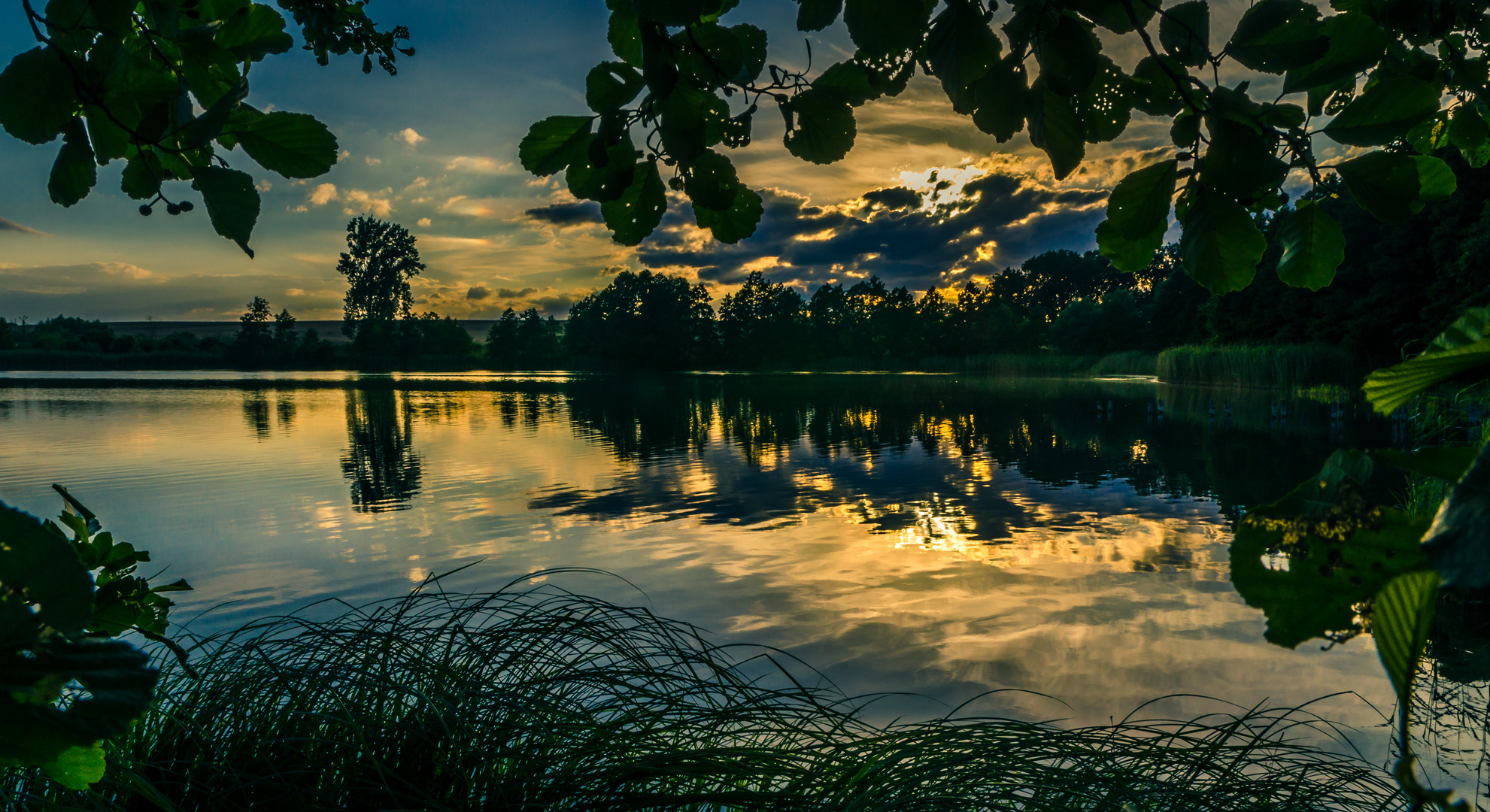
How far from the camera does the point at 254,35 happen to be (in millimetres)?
1089

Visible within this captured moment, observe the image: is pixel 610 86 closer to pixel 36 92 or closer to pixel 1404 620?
pixel 36 92

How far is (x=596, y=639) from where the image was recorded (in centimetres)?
324

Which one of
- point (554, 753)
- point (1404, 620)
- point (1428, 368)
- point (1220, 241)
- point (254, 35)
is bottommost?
point (554, 753)

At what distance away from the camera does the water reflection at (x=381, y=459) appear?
11.0m

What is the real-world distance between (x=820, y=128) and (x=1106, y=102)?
19.0 inches

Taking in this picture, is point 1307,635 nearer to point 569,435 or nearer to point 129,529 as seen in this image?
point 129,529

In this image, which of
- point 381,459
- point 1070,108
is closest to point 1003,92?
point 1070,108

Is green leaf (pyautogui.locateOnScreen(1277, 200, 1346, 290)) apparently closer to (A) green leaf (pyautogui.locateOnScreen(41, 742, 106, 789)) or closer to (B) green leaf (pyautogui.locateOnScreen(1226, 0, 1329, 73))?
(B) green leaf (pyautogui.locateOnScreen(1226, 0, 1329, 73))

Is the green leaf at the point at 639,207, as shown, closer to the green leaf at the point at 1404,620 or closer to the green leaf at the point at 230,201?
the green leaf at the point at 230,201

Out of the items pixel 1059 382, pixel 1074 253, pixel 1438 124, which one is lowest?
pixel 1059 382

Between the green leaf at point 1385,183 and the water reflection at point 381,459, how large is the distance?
11.0m

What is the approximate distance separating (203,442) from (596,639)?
1800cm

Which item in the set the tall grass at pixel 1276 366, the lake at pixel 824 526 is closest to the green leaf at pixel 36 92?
the lake at pixel 824 526

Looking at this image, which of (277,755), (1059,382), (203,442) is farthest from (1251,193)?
(1059,382)
